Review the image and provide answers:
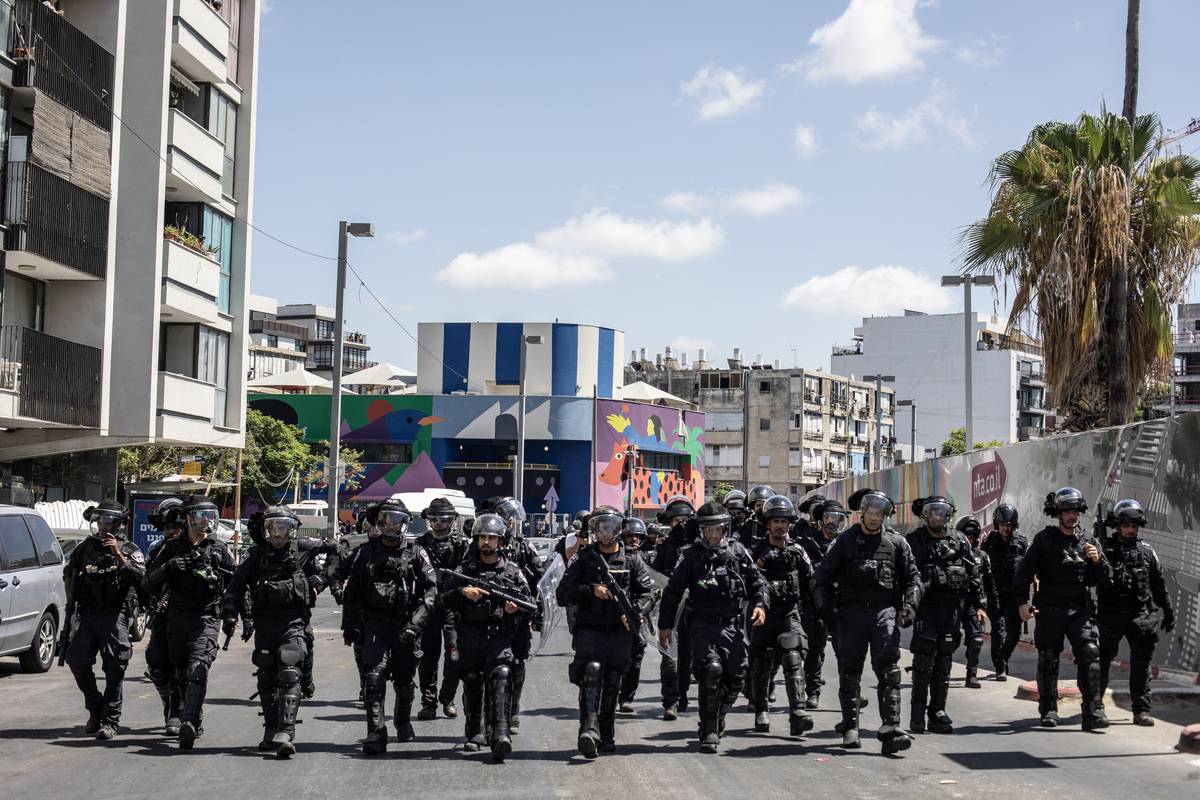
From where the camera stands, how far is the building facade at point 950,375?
10888 cm

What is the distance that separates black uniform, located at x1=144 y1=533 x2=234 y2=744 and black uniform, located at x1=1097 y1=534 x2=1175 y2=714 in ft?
24.8

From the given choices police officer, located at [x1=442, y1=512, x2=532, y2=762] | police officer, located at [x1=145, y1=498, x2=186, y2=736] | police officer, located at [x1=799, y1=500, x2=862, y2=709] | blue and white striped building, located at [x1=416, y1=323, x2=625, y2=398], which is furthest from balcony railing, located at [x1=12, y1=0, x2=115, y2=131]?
blue and white striped building, located at [x1=416, y1=323, x2=625, y2=398]

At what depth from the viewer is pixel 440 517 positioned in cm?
1325

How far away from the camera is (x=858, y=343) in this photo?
410 ft

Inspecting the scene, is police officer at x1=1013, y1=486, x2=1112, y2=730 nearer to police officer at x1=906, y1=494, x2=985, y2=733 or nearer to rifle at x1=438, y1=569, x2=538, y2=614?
police officer at x1=906, y1=494, x2=985, y2=733

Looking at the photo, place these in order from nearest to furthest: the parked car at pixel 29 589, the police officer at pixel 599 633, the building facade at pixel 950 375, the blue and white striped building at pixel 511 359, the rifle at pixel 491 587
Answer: the police officer at pixel 599 633
the rifle at pixel 491 587
the parked car at pixel 29 589
the blue and white striped building at pixel 511 359
the building facade at pixel 950 375

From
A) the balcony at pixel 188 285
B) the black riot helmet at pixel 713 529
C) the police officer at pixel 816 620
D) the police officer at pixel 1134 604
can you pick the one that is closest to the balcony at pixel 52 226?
the balcony at pixel 188 285

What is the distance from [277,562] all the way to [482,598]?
1582 millimetres

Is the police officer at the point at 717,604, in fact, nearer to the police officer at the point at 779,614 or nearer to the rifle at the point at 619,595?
the rifle at the point at 619,595

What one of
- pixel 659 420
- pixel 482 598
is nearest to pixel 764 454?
pixel 659 420

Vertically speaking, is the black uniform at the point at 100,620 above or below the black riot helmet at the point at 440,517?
below

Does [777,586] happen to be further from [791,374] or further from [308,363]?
[308,363]

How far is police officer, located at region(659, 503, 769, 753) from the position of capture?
1073 cm

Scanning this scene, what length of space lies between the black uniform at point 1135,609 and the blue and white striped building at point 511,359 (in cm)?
6910
